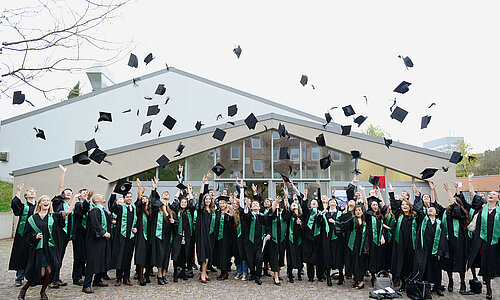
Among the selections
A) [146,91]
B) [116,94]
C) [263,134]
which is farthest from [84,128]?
[263,134]

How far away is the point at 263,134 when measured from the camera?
46.6 ft

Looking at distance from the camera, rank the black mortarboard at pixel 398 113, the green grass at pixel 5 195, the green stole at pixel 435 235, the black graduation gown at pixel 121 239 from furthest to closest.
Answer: the green grass at pixel 5 195, the black mortarboard at pixel 398 113, the black graduation gown at pixel 121 239, the green stole at pixel 435 235

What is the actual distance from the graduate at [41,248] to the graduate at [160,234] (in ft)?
5.43

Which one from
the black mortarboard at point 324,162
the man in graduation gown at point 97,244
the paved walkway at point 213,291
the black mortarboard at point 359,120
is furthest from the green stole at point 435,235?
the black mortarboard at point 324,162

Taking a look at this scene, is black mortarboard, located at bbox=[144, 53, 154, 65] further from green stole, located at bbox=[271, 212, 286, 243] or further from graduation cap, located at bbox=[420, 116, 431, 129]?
graduation cap, located at bbox=[420, 116, 431, 129]

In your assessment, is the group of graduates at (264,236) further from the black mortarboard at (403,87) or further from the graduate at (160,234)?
the black mortarboard at (403,87)

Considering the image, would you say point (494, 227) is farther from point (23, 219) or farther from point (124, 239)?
point (23, 219)

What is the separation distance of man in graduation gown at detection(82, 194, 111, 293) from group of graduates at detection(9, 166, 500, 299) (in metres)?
0.02

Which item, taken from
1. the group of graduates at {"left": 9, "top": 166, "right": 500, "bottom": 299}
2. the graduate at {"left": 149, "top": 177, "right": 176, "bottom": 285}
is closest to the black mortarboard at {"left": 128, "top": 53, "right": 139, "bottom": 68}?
the group of graduates at {"left": 9, "top": 166, "right": 500, "bottom": 299}

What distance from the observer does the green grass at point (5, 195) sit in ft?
48.7

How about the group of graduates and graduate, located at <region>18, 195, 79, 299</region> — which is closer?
graduate, located at <region>18, 195, 79, 299</region>

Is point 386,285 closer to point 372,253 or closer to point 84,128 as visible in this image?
point 372,253

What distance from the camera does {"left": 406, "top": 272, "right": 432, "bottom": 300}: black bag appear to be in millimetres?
5854

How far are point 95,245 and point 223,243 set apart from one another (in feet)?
7.97
